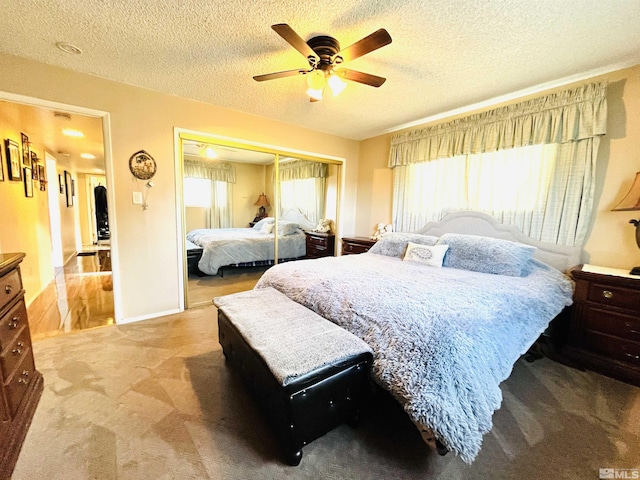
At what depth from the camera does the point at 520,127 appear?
2.62 metres

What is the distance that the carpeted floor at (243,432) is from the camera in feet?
4.00

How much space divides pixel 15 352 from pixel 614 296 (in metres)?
3.92

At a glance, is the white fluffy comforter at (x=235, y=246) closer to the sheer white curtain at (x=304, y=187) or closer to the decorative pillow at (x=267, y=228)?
the decorative pillow at (x=267, y=228)

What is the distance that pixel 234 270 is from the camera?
4.20 metres

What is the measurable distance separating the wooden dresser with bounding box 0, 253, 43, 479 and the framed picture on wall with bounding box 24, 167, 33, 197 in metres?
2.86

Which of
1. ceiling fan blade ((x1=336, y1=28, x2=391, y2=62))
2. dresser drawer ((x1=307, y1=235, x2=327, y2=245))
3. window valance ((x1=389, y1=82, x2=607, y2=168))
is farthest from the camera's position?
dresser drawer ((x1=307, y1=235, x2=327, y2=245))

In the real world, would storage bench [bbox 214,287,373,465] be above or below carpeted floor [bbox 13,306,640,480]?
above

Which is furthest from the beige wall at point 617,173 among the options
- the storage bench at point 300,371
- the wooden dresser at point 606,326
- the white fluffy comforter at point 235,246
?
the white fluffy comforter at point 235,246

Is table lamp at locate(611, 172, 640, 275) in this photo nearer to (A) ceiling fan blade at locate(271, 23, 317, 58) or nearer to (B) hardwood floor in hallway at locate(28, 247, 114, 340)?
(A) ceiling fan blade at locate(271, 23, 317, 58)

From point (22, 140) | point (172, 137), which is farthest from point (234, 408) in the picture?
point (22, 140)

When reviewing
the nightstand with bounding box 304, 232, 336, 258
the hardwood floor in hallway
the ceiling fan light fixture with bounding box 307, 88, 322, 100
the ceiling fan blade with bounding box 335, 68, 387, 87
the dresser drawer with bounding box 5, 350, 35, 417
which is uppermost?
the ceiling fan blade with bounding box 335, 68, 387, 87

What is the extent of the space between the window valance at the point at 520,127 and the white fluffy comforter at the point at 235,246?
225 centimetres

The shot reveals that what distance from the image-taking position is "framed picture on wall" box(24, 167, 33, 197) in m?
3.39

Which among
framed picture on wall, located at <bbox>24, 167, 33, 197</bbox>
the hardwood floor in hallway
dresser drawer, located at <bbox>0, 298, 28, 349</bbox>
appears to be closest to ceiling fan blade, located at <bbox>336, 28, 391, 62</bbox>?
dresser drawer, located at <bbox>0, 298, 28, 349</bbox>
